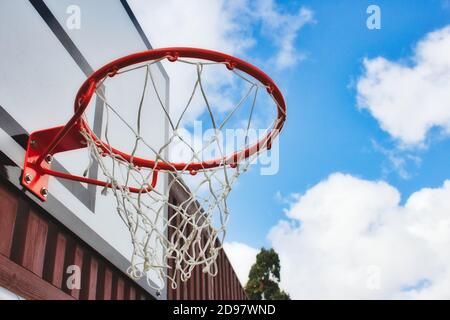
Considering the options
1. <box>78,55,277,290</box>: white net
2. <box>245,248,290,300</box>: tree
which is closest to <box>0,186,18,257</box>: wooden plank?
<box>78,55,277,290</box>: white net

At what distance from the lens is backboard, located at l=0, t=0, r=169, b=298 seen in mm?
2277

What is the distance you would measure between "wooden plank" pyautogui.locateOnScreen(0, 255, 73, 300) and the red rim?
2.15 feet

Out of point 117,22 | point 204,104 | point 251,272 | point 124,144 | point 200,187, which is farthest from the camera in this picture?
point 251,272

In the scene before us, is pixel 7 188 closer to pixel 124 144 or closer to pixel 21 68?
pixel 21 68

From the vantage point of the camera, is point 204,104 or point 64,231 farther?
point 64,231

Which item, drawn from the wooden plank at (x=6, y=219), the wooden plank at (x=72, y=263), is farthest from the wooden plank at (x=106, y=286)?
the wooden plank at (x=6, y=219)

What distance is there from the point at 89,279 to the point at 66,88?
3.29ft

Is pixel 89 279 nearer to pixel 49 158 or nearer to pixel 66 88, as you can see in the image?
pixel 49 158

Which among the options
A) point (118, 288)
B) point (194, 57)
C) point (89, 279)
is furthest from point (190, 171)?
point (118, 288)

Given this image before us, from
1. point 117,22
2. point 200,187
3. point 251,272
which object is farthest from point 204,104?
point 251,272

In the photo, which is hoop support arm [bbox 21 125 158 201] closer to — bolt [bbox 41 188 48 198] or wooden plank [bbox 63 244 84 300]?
bolt [bbox 41 188 48 198]

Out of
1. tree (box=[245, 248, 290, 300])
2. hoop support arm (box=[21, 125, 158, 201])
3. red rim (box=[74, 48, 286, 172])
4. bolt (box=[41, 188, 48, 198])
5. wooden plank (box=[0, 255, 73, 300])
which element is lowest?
wooden plank (box=[0, 255, 73, 300])

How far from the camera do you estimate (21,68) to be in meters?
2.34
